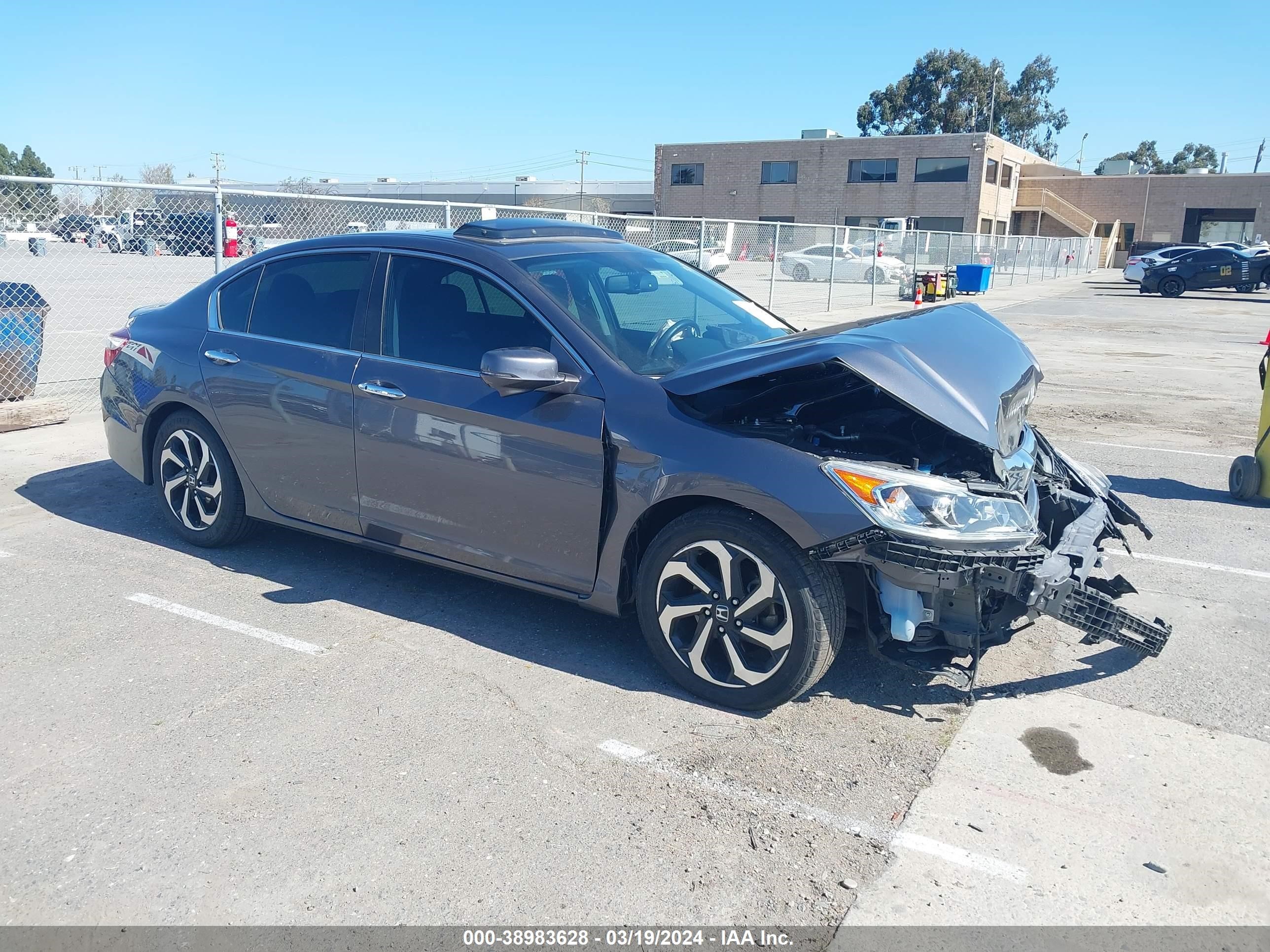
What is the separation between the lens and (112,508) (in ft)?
21.1

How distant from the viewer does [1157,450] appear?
8.96 metres

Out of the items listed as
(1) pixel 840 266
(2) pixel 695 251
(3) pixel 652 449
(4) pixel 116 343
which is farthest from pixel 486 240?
(1) pixel 840 266

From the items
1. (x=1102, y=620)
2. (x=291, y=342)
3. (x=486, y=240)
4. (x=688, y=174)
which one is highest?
(x=688, y=174)

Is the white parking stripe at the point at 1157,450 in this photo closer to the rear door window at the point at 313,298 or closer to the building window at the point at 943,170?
the rear door window at the point at 313,298

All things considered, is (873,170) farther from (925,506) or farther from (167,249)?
(925,506)

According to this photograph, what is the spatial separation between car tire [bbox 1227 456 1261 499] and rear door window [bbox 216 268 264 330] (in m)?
6.53

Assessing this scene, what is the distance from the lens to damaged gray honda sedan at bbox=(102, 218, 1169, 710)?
3.64 metres

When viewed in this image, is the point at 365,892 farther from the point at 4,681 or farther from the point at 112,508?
the point at 112,508

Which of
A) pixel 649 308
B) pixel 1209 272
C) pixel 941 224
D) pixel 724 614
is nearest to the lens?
pixel 724 614

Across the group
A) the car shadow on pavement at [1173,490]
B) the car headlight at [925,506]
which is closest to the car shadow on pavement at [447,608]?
the car headlight at [925,506]

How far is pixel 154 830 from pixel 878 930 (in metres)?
2.16

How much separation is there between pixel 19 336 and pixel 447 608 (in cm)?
623

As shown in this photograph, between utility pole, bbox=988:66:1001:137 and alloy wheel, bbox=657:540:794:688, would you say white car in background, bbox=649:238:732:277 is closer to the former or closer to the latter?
alloy wheel, bbox=657:540:794:688

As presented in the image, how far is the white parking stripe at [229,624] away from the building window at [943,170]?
56.6 metres
